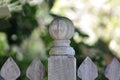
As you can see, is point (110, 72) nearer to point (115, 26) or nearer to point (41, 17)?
point (41, 17)

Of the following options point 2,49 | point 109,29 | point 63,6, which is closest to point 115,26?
point 109,29

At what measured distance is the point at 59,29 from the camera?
94.9 inches

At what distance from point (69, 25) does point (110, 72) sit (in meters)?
0.35

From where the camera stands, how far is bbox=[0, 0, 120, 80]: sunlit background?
3.69 meters

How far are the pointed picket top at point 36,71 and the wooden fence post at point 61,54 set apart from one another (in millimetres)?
55

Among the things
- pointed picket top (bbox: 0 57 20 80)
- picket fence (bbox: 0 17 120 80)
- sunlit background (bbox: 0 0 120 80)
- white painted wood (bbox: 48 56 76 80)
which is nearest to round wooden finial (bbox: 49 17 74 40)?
picket fence (bbox: 0 17 120 80)

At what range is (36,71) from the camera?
2457 millimetres

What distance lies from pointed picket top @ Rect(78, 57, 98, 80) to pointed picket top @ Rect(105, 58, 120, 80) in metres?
0.08

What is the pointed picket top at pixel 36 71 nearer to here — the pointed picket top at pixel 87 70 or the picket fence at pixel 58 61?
the picket fence at pixel 58 61

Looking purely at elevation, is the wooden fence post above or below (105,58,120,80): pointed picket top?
above

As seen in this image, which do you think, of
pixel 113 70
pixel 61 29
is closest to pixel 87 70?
pixel 113 70

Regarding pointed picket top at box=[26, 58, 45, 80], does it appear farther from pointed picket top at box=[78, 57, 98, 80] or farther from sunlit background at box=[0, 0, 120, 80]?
sunlit background at box=[0, 0, 120, 80]

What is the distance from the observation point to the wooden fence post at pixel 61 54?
7.91 ft

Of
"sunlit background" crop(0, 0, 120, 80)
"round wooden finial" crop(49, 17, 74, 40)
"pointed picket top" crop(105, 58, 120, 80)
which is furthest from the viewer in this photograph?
"sunlit background" crop(0, 0, 120, 80)
